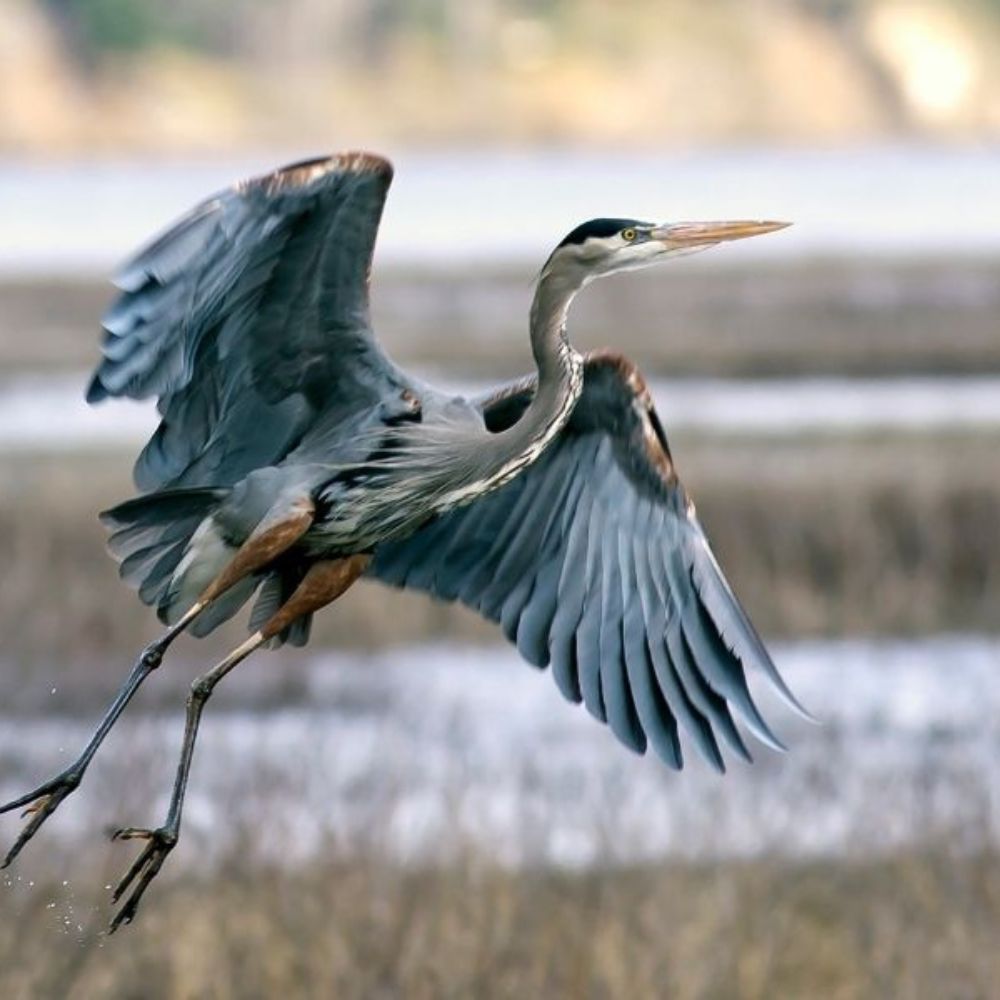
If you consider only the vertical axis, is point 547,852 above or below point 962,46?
below

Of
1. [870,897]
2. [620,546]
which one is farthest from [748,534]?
[620,546]

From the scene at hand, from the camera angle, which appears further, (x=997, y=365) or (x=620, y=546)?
(x=997, y=365)

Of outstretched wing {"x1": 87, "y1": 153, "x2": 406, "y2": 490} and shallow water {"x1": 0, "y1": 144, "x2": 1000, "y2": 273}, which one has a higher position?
shallow water {"x1": 0, "y1": 144, "x2": 1000, "y2": 273}

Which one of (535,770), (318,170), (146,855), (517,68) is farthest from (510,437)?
(517,68)

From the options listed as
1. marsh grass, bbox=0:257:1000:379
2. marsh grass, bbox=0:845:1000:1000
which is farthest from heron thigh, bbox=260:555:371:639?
marsh grass, bbox=0:257:1000:379

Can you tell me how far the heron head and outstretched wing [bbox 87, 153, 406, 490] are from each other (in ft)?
1.50

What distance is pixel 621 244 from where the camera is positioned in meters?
6.75

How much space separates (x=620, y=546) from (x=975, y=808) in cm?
249

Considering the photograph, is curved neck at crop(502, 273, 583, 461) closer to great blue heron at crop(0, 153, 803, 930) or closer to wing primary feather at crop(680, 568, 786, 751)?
great blue heron at crop(0, 153, 803, 930)

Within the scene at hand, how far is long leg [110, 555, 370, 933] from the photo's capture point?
6.45m

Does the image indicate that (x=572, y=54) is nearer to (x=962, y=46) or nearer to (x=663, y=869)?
(x=962, y=46)

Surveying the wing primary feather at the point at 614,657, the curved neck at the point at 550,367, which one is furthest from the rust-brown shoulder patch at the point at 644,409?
the curved neck at the point at 550,367

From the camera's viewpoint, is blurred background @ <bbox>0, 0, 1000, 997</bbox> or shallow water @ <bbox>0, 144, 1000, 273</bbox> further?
shallow water @ <bbox>0, 144, 1000, 273</bbox>

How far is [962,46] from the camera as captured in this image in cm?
7162
